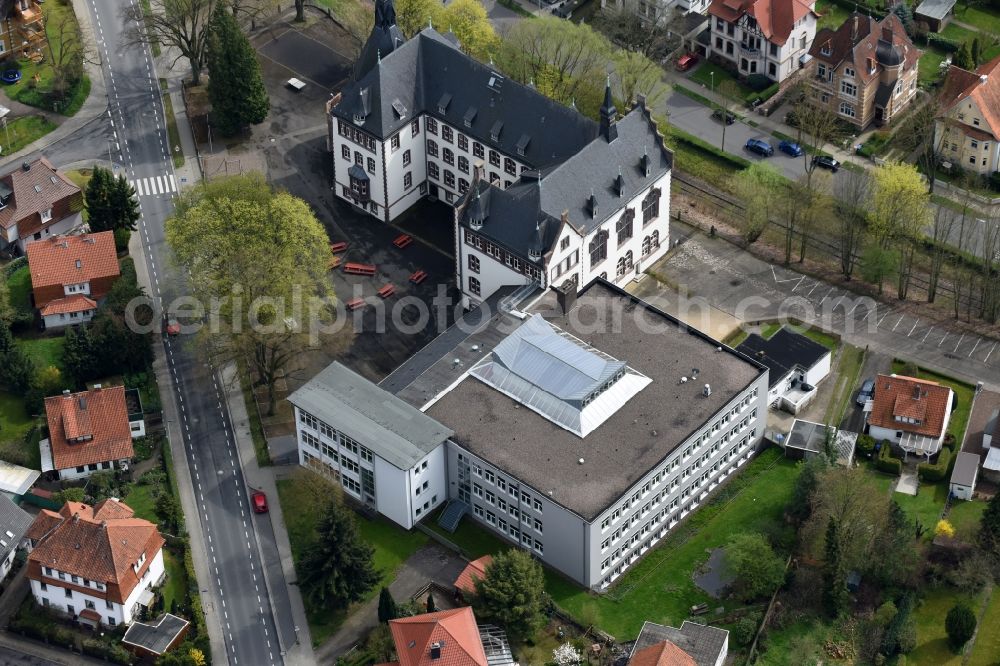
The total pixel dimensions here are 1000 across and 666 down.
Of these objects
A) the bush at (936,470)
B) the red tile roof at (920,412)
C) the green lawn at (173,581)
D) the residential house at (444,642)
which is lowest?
the green lawn at (173,581)

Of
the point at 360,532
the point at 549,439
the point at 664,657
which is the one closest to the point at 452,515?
the point at 360,532

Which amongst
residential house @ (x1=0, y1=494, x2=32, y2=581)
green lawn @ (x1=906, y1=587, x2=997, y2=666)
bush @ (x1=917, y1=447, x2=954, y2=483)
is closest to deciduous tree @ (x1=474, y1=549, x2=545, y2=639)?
green lawn @ (x1=906, y1=587, x2=997, y2=666)

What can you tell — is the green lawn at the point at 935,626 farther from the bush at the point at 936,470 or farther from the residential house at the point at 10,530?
the residential house at the point at 10,530

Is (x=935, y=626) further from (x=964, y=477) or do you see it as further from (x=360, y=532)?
(x=360, y=532)

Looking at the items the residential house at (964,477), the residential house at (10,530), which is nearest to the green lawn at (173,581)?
the residential house at (10,530)

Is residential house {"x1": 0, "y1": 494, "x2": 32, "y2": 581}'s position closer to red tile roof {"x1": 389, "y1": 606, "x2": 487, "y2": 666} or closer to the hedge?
red tile roof {"x1": 389, "y1": 606, "x2": 487, "y2": 666}
